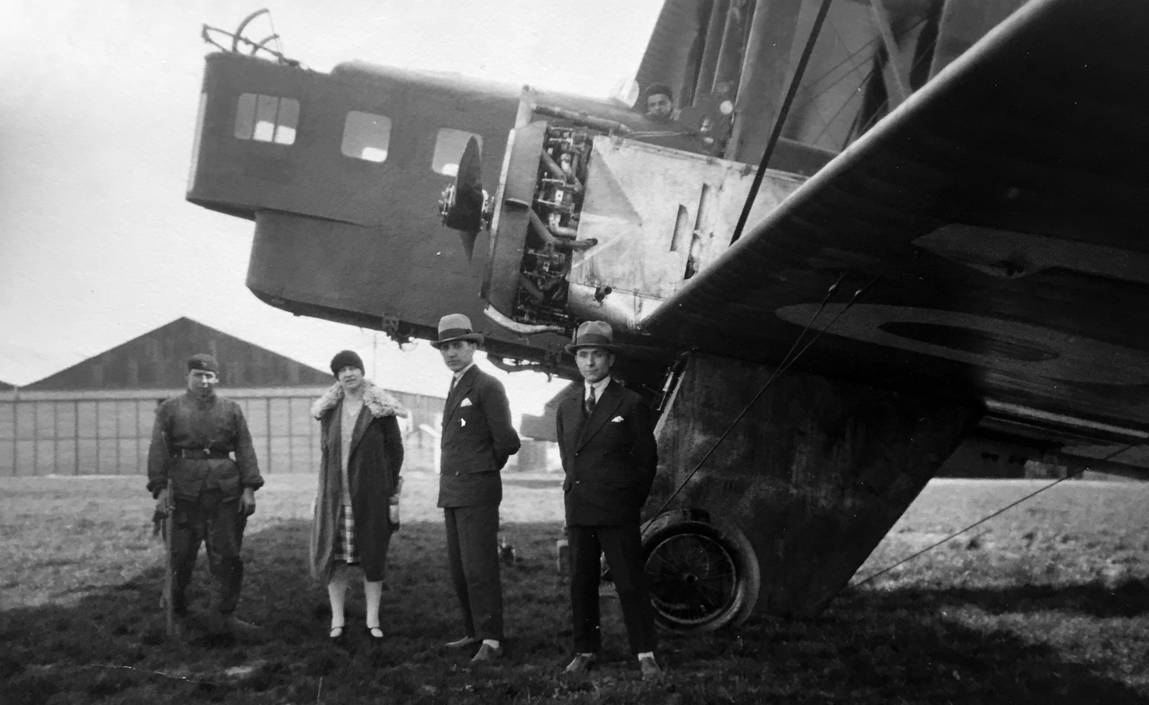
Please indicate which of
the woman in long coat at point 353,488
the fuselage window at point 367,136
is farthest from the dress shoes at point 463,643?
the fuselage window at point 367,136

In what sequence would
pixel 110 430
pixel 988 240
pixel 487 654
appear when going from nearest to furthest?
pixel 988 240
pixel 487 654
pixel 110 430

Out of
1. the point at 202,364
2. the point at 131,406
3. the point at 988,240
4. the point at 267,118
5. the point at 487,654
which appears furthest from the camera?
the point at 131,406

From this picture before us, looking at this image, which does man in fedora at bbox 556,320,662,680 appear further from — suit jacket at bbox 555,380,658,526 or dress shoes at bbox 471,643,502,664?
dress shoes at bbox 471,643,502,664

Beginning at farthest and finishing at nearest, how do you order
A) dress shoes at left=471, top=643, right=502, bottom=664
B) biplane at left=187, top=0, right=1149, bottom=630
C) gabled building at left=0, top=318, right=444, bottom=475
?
gabled building at left=0, top=318, right=444, bottom=475
dress shoes at left=471, top=643, right=502, bottom=664
biplane at left=187, top=0, right=1149, bottom=630

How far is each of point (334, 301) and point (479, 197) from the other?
2.49m

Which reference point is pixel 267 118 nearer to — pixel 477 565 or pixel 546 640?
pixel 477 565

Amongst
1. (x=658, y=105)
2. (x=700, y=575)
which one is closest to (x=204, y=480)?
(x=700, y=575)

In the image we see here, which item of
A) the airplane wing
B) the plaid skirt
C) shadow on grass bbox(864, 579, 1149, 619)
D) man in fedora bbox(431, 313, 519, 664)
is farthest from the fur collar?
shadow on grass bbox(864, 579, 1149, 619)

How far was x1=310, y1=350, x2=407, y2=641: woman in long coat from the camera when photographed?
5363mm

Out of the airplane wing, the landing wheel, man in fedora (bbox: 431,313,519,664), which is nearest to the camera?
the airplane wing

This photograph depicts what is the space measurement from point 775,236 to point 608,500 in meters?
1.76

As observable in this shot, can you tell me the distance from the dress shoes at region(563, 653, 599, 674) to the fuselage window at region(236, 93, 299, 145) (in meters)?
6.44

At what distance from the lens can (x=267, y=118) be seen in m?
8.93

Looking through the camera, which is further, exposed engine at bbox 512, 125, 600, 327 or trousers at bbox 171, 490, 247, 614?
exposed engine at bbox 512, 125, 600, 327
